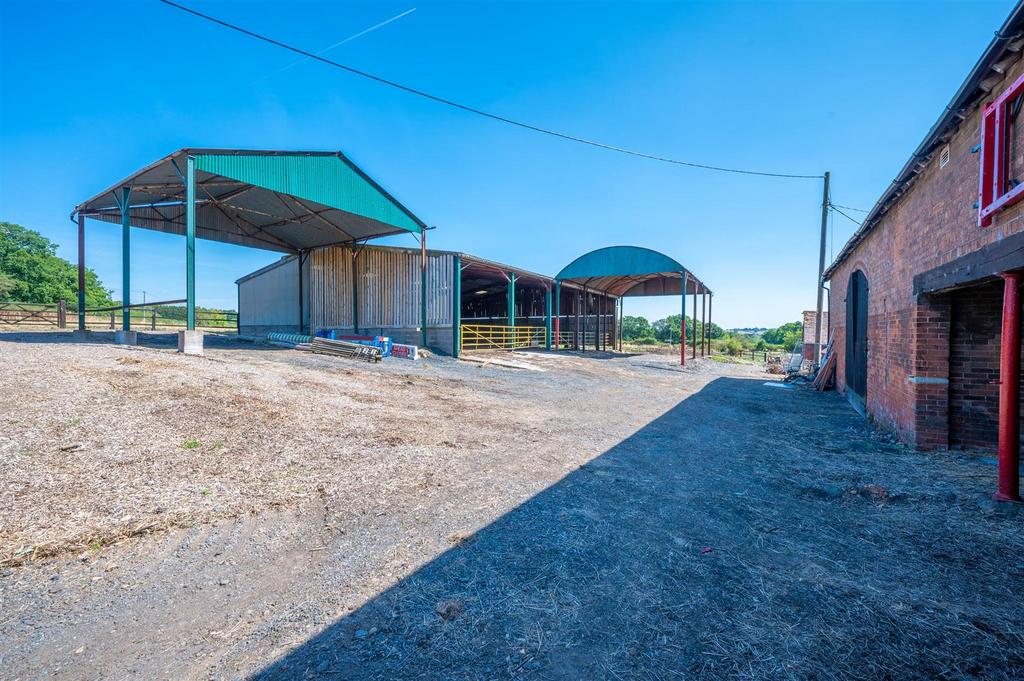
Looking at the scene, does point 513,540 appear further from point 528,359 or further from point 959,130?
point 528,359

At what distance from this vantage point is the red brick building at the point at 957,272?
4.03m

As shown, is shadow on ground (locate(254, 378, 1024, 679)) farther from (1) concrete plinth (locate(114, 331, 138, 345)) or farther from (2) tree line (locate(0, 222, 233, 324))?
(2) tree line (locate(0, 222, 233, 324))

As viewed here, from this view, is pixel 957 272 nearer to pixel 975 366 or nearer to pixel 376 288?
pixel 975 366

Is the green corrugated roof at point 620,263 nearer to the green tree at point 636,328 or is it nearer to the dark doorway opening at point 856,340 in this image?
the dark doorway opening at point 856,340

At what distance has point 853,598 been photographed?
2.64 metres

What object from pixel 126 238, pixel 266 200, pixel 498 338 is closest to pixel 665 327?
pixel 498 338

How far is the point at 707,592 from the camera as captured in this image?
8.91 feet

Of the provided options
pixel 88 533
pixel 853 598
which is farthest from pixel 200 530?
pixel 853 598

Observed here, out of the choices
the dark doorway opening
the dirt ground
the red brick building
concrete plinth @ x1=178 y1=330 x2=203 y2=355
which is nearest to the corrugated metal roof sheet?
concrete plinth @ x1=178 y1=330 x2=203 y2=355

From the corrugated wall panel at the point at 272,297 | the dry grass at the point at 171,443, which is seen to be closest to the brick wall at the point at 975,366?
the dry grass at the point at 171,443

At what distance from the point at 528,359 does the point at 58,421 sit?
1552 cm

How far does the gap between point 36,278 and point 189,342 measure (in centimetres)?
5343

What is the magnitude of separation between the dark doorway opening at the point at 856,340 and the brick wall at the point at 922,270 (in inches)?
43.5

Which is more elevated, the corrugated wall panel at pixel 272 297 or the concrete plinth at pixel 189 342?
the corrugated wall panel at pixel 272 297
